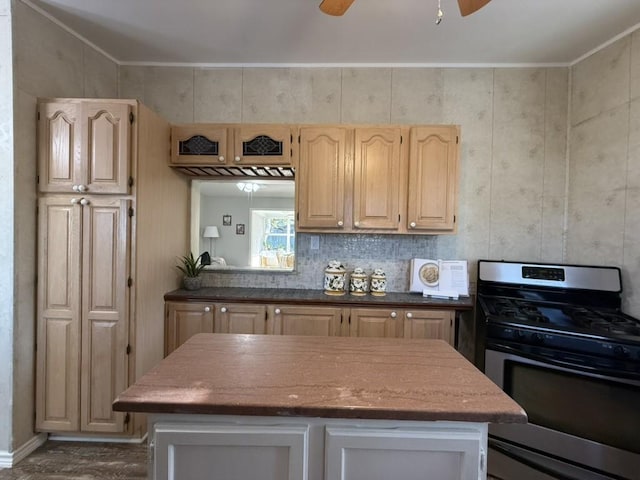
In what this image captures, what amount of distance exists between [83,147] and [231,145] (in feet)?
3.10

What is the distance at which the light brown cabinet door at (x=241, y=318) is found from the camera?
2320 millimetres

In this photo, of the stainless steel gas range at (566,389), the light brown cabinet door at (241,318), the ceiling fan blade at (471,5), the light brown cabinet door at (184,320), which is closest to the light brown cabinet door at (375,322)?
the stainless steel gas range at (566,389)

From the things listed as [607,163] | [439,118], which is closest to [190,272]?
[439,118]

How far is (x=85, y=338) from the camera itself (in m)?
2.01

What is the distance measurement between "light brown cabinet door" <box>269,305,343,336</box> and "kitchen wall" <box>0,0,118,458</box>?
156cm

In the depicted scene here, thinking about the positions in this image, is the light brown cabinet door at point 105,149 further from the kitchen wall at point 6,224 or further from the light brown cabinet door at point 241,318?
the light brown cabinet door at point 241,318

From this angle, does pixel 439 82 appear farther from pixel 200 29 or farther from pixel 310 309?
pixel 310 309

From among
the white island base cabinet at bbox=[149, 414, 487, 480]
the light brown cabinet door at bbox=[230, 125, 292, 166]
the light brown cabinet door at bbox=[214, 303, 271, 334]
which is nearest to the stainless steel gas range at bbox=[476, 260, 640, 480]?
the white island base cabinet at bbox=[149, 414, 487, 480]

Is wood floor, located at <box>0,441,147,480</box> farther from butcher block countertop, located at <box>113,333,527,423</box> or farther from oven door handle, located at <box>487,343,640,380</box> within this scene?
oven door handle, located at <box>487,343,640,380</box>

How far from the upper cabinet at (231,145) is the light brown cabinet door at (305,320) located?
1.13 m

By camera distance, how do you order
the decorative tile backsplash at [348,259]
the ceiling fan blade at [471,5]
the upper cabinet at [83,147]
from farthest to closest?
the decorative tile backsplash at [348,259] < the upper cabinet at [83,147] < the ceiling fan blade at [471,5]

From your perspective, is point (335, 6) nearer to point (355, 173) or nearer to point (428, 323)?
point (355, 173)

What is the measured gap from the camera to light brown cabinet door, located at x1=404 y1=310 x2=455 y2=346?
2.23m

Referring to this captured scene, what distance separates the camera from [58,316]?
201cm
